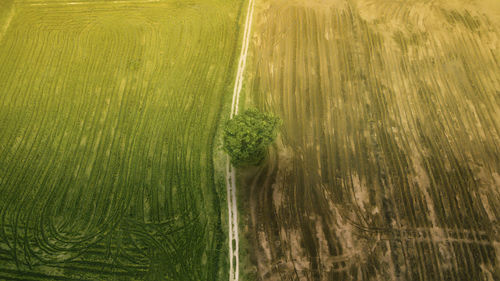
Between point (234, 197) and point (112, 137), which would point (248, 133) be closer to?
point (234, 197)

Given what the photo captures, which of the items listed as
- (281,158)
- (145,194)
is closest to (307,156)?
(281,158)

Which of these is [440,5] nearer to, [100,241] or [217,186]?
[217,186]

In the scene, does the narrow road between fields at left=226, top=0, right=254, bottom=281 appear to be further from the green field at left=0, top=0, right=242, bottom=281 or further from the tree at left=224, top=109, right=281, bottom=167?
the tree at left=224, top=109, right=281, bottom=167

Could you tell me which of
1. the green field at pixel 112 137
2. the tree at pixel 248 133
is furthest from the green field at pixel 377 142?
the green field at pixel 112 137

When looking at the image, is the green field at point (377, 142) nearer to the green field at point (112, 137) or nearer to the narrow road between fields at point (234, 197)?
Result: the narrow road between fields at point (234, 197)

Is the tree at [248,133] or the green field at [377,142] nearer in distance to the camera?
the tree at [248,133]

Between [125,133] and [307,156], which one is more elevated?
[125,133]
